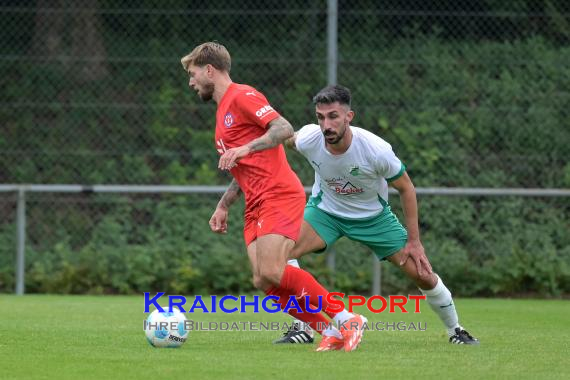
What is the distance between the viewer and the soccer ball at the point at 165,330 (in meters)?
6.72

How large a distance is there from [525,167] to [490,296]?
184cm

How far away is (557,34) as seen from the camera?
1370cm

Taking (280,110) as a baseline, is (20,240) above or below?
below

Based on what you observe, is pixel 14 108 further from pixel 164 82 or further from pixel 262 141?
pixel 262 141

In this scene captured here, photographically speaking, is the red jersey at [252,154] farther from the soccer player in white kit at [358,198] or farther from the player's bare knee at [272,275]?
the player's bare knee at [272,275]

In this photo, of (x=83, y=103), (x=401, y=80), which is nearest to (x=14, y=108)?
(x=83, y=103)

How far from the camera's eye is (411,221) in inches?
280

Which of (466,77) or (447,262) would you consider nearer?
(447,262)

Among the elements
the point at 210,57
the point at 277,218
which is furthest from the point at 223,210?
the point at 210,57

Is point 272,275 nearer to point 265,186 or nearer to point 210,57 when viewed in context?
point 265,186

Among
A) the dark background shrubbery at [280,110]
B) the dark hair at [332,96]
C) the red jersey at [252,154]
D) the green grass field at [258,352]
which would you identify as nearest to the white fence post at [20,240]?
the dark background shrubbery at [280,110]

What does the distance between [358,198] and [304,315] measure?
99 cm

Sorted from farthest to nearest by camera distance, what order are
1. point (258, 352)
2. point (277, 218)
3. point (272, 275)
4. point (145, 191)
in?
point (145, 191) → point (277, 218) → point (272, 275) → point (258, 352)

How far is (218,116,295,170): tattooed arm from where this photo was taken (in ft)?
21.1
